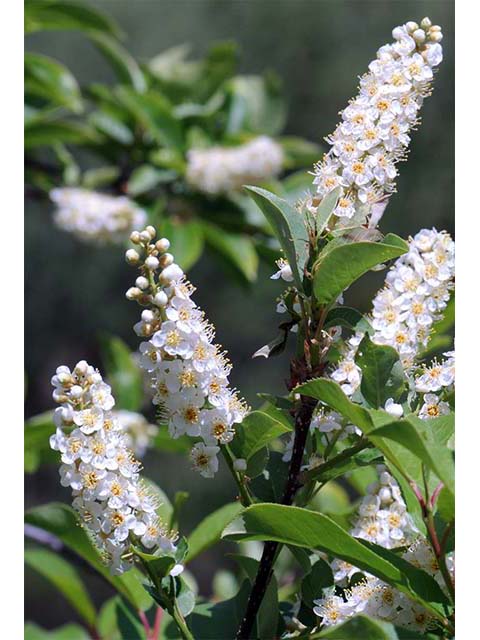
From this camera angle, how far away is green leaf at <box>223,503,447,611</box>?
2.47ft

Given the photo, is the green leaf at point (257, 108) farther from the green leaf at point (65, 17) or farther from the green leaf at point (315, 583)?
the green leaf at point (315, 583)

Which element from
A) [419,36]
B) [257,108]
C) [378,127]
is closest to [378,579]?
[378,127]

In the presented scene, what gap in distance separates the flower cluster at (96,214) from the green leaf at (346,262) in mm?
1339

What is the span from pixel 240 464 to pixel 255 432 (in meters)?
Result: 0.03

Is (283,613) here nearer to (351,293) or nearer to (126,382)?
(126,382)

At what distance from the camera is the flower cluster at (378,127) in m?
0.83

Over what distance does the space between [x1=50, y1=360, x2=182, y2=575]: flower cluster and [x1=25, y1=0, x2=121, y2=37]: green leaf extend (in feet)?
4.27

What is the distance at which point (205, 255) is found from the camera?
5.43 m

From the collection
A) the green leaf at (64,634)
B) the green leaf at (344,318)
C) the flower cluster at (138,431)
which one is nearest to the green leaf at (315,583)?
the green leaf at (344,318)

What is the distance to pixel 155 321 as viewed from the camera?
772 mm

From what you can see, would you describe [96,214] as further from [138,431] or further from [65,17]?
[138,431]

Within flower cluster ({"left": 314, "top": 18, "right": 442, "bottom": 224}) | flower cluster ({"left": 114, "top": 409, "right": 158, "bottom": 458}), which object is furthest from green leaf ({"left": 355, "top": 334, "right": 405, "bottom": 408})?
flower cluster ({"left": 114, "top": 409, "right": 158, "bottom": 458})

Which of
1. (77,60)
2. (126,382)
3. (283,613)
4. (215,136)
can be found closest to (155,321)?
(283,613)

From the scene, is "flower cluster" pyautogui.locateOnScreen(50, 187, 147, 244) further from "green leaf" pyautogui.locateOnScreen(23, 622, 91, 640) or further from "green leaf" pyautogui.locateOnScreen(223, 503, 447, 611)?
"green leaf" pyautogui.locateOnScreen(223, 503, 447, 611)
